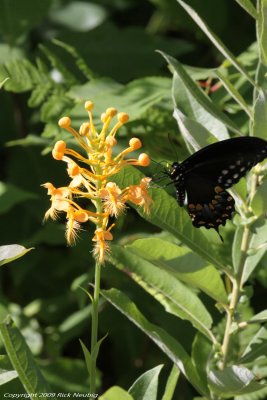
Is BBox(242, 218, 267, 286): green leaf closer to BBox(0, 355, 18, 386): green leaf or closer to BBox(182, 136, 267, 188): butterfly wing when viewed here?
BBox(182, 136, 267, 188): butterfly wing

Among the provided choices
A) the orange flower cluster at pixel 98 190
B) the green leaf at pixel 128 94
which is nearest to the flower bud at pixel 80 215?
the orange flower cluster at pixel 98 190

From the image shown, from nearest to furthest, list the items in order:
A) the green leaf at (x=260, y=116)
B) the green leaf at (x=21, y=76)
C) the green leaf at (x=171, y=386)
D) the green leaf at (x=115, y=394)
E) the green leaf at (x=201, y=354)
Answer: the green leaf at (x=115, y=394)
the green leaf at (x=171, y=386)
the green leaf at (x=260, y=116)
the green leaf at (x=201, y=354)
the green leaf at (x=21, y=76)

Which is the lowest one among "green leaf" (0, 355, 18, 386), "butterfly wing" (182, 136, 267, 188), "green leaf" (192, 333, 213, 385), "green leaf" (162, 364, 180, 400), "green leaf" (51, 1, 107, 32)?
"green leaf" (192, 333, 213, 385)

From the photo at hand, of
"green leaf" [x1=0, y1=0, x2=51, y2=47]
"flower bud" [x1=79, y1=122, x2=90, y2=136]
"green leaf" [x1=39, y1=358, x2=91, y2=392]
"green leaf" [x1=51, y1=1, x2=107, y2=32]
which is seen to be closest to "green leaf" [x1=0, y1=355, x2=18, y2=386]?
"flower bud" [x1=79, y1=122, x2=90, y2=136]

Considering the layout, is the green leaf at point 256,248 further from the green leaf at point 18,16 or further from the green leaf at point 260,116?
the green leaf at point 18,16

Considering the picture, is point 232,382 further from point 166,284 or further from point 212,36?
point 212,36

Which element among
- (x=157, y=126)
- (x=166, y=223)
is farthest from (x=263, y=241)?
(x=157, y=126)

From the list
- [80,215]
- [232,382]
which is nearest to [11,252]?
[80,215]
